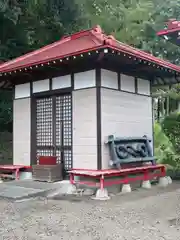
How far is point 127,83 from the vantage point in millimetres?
8227

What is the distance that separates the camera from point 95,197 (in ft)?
22.5

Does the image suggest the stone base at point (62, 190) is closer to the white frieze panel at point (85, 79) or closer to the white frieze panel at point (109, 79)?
the white frieze panel at point (85, 79)

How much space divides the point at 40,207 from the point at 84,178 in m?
1.80

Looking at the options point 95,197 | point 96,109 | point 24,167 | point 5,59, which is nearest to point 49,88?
point 96,109

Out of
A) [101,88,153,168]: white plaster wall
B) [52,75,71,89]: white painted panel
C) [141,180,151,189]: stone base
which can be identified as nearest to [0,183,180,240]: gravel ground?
[141,180,151,189]: stone base

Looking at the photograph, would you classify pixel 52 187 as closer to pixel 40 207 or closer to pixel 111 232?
pixel 40 207

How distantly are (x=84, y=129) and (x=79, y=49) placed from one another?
1.87 metres

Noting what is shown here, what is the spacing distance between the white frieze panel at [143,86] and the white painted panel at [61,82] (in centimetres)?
194

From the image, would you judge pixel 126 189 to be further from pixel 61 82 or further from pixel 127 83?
pixel 61 82

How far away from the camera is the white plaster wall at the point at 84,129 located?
7438 mm

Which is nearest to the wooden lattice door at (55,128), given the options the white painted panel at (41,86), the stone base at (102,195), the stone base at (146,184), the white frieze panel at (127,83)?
the white painted panel at (41,86)

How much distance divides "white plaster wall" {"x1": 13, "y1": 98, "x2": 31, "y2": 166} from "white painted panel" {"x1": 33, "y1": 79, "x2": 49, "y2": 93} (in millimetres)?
410

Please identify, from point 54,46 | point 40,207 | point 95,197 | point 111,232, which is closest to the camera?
point 111,232

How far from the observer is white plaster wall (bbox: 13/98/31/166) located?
Answer: 8938mm
